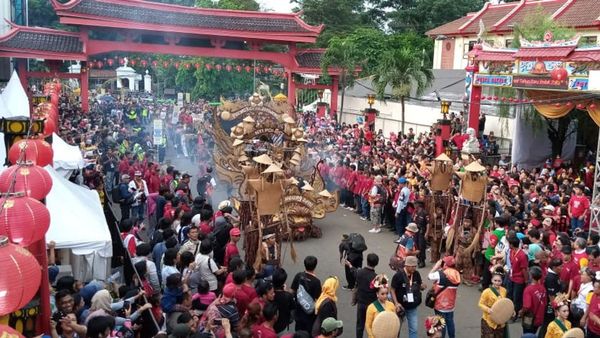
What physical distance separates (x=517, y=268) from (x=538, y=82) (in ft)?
26.7

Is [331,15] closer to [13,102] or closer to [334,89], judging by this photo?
[334,89]

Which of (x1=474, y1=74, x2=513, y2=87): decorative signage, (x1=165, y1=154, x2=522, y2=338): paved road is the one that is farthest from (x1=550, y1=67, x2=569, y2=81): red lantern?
(x1=165, y1=154, x2=522, y2=338): paved road

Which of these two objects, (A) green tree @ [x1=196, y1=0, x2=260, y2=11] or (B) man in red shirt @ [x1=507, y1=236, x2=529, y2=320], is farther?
(A) green tree @ [x1=196, y1=0, x2=260, y2=11]

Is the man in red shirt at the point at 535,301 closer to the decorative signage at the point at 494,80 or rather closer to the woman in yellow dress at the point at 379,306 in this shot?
the woman in yellow dress at the point at 379,306

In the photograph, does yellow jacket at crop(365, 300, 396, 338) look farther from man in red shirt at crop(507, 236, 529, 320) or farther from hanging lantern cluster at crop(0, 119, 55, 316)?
hanging lantern cluster at crop(0, 119, 55, 316)

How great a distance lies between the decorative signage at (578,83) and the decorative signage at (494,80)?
2273 mm

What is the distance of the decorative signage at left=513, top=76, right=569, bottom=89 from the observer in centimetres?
1460

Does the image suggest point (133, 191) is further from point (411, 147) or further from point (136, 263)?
point (411, 147)

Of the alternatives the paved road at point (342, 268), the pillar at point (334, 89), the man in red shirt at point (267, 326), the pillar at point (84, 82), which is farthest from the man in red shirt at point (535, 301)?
the pillar at point (334, 89)

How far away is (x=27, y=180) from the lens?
6359 millimetres

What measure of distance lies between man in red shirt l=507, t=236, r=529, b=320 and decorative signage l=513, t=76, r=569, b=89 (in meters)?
7.18

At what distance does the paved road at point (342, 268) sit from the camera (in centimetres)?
890

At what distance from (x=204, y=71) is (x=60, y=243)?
32457 millimetres

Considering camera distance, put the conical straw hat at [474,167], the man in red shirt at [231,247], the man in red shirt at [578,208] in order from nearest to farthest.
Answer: the man in red shirt at [231,247] < the conical straw hat at [474,167] < the man in red shirt at [578,208]
